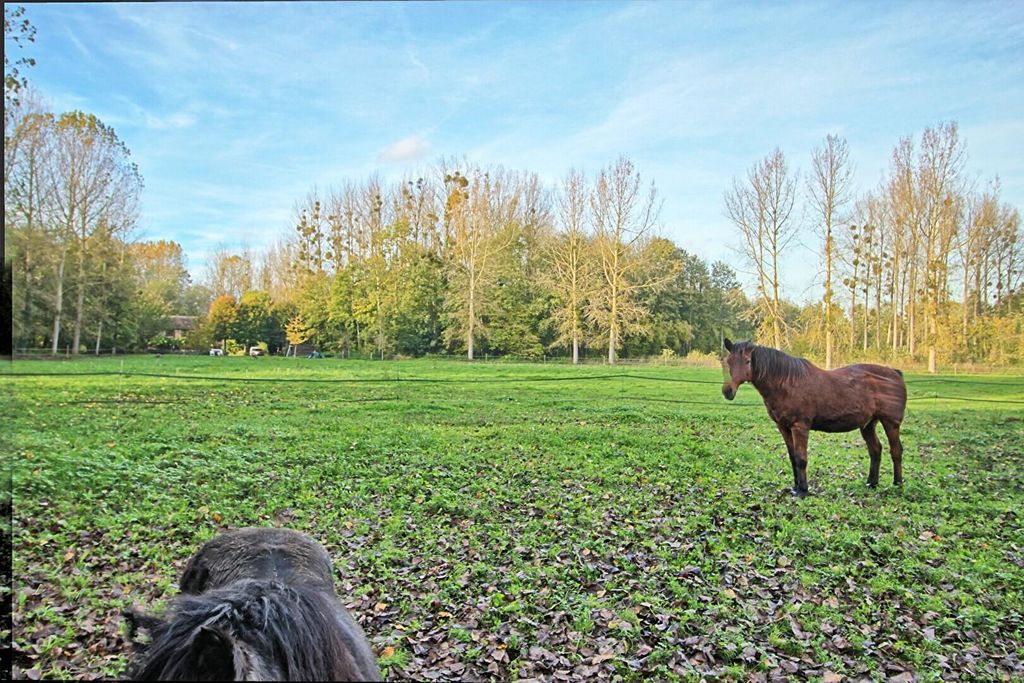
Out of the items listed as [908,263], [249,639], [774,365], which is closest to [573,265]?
[774,365]

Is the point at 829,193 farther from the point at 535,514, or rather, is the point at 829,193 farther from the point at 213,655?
the point at 213,655

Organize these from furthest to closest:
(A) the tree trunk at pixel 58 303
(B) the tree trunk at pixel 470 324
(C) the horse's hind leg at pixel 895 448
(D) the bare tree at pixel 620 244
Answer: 1. (B) the tree trunk at pixel 470 324
2. (D) the bare tree at pixel 620 244
3. (A) the tree trunk at pixel 58 303
4. (C) the horse's hind leg at pixel 895 448

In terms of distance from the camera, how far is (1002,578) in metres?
2.78

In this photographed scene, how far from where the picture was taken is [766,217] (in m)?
4.16

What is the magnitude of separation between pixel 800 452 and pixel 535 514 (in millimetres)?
1613

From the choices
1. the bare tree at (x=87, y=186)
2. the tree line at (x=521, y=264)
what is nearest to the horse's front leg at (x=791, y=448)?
the tree line at (x=521, y=264)

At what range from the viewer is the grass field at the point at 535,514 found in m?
2.39

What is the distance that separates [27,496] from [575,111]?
400 centimetres

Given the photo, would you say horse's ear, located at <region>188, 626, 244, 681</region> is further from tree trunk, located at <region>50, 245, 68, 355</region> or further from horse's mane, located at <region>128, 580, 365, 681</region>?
tree trunk, located at <region>50, 245, 68, 355</region>

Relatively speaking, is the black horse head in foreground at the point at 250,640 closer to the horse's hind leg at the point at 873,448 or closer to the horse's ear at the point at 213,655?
the horse's ear at the point at 213,655

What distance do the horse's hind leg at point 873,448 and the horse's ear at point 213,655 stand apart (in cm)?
367

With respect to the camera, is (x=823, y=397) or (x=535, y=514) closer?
(x=535, y=514)

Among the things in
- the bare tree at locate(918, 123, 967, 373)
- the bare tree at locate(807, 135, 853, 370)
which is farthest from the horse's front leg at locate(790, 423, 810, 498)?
the bare tree at locate(918, 123, 967, 373)

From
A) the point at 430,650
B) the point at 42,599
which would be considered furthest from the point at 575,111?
the point at 42,599
